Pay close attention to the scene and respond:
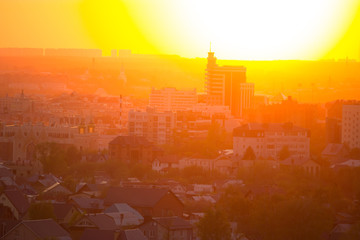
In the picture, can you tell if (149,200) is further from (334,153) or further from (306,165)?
(334,153)

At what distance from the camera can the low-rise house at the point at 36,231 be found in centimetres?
1827

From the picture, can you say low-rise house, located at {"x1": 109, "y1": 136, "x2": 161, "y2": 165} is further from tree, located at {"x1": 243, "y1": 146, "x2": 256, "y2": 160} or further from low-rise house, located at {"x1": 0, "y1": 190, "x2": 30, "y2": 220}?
low-rise house, located at {"x1": 0, "y1": 190, "x2": 30, "y2": 220}

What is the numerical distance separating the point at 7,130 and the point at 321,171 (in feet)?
55.7

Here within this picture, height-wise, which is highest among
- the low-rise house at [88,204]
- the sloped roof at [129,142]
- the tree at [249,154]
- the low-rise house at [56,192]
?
the sloped roof at [129,142]

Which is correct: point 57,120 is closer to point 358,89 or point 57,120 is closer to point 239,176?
point 239,176

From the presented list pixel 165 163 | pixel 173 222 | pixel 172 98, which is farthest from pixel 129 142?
pixel 172 98

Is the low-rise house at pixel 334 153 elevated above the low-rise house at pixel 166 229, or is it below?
above

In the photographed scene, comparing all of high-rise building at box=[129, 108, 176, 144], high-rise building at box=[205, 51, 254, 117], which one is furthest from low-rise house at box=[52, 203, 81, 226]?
high-rise building at box=[205, 51, 254, 117]

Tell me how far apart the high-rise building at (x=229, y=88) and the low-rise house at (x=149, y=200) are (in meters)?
56.3

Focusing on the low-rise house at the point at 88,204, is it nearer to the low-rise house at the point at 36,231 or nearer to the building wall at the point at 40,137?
the low-rise house at the point at 36,231

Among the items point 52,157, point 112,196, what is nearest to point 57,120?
point 52,157

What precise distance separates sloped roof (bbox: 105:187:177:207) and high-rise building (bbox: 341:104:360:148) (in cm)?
2375

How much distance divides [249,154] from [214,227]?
18.9 metres

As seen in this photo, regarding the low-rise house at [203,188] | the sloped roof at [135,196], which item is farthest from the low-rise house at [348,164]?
the sloped roof at [135,196]
